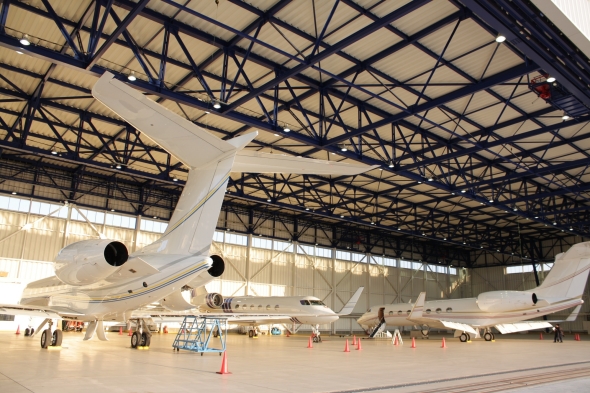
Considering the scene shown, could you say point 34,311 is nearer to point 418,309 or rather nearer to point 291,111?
point 291,111

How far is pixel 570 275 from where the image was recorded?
25016 mm

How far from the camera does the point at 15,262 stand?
26.2 m

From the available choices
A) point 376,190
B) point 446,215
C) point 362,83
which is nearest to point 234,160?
point 362,83

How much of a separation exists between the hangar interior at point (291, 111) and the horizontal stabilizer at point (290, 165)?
3834 mm

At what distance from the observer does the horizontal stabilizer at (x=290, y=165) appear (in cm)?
918

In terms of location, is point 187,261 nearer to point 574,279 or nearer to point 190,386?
point 190,386

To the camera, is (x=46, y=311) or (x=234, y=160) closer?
(x=234, y=160)

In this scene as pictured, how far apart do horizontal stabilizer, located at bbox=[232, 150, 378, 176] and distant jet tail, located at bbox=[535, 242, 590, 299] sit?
21.2m

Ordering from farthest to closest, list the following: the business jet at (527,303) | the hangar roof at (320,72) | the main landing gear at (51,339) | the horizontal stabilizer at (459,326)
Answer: the horizontal stabilizer at (459,326)
the business jet at (527,303)
the main landing gear at (51,339)
the hangar roof at (320,72)

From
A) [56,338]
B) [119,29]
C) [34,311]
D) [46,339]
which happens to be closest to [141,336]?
[56,338]

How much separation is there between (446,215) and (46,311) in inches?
1157

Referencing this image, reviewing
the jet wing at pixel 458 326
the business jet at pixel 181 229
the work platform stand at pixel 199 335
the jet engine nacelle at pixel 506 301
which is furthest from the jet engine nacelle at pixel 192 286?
the jet engine nacelle at pixel 506 301

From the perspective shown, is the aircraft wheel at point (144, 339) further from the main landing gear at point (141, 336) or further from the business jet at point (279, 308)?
the business jet at point (279, 308)

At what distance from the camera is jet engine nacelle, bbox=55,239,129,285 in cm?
947
